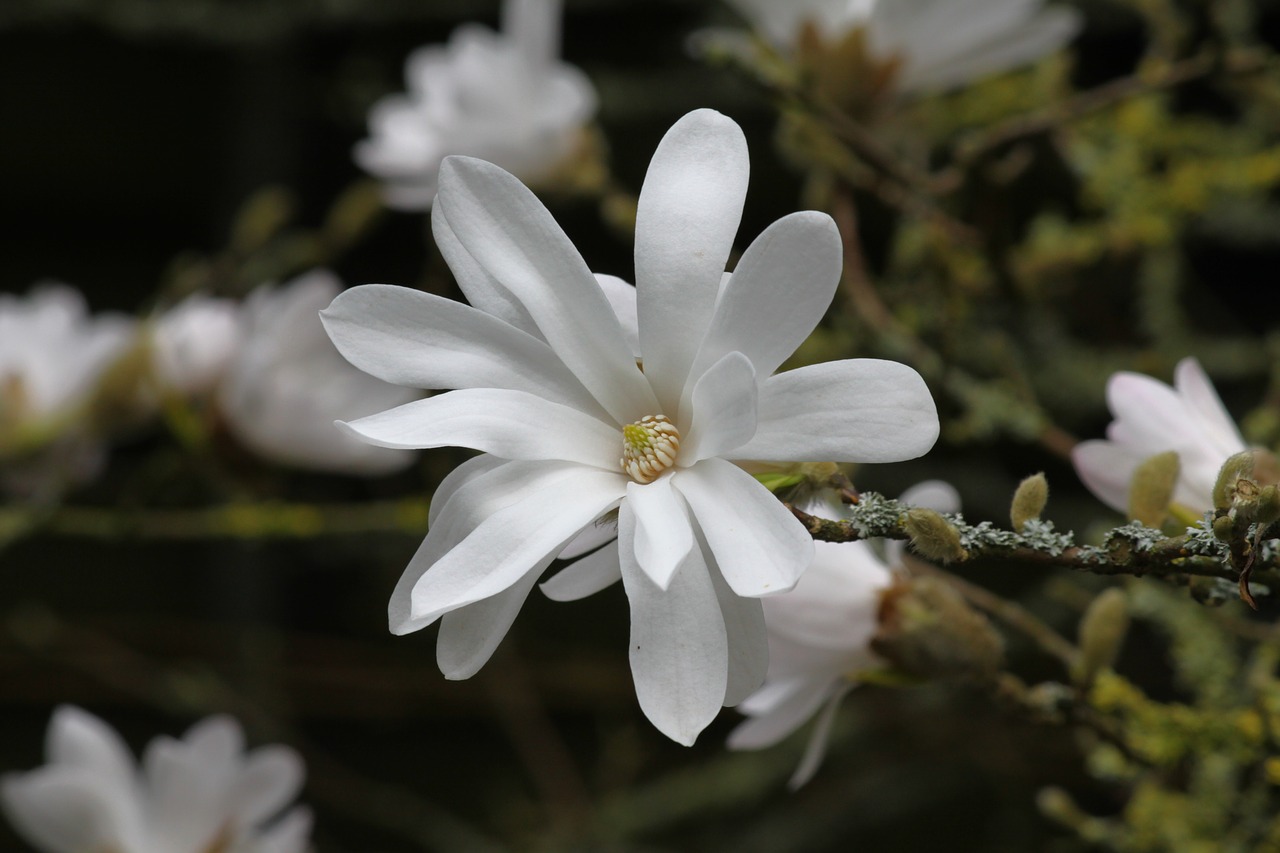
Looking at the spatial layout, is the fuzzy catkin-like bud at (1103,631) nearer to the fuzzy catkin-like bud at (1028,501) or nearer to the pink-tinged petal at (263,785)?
the fuzzy catkin-like bud at (1028,501)

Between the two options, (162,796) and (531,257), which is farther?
(162,796)

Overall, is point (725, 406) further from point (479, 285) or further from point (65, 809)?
point (65, 809)

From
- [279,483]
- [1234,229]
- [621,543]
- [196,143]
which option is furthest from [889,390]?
[196,143]

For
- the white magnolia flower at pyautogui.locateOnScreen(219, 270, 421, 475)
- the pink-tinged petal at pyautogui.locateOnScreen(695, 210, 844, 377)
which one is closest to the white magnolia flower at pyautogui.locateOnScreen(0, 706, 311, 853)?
the white magnolia flower at pyautogui.locateOnScreen(219, 270, 421, 475)

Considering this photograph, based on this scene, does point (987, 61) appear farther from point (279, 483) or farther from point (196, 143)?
point (196, 143)

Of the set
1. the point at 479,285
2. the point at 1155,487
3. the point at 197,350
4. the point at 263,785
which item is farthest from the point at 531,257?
the point at 197,350

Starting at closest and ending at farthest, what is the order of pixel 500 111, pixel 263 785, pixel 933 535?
pixel 933 535 < pixel 263 785 < pixel 500 111
